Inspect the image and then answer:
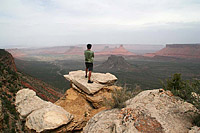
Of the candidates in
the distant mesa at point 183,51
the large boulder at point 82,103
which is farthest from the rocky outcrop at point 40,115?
the distant mesa at point 183,51

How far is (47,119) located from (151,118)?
343cm

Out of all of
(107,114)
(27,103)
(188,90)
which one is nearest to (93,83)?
(107,114)

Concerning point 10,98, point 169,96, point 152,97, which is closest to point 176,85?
point 169,96

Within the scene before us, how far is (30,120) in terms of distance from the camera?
4676 mm

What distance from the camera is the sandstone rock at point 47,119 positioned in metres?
4.29

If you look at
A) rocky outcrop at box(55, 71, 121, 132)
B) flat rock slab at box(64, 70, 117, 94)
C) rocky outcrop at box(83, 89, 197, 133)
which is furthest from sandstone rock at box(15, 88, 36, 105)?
rocky outcrop at box(83, 89, 197, 133)

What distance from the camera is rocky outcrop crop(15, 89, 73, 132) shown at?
14.2 feet

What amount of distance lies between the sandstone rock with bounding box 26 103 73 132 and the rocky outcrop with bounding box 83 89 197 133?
1249 mm

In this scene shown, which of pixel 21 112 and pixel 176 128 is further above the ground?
pixel 176 128

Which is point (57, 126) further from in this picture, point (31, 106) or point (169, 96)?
point (169, 96)

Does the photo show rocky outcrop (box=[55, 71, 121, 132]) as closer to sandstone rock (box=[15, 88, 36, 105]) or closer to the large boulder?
the large boulder

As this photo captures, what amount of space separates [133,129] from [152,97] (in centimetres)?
180

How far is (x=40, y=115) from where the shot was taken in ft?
15.3

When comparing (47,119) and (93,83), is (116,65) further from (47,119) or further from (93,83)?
(47,119)
